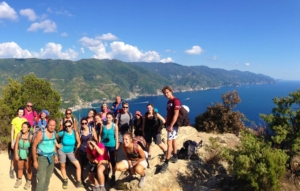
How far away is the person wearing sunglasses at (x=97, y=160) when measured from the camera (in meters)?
4.90

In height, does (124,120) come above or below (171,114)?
below

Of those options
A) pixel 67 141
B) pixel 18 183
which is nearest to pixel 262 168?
pixel 67 141

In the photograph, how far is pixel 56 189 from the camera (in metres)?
5.70

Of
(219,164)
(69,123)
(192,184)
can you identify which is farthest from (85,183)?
(219,164)

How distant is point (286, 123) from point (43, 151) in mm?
5657

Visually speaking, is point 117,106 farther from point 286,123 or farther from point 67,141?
point 286,123

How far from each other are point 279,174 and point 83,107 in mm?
138031

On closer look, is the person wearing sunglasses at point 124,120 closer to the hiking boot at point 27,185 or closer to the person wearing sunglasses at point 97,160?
the person wearing sunglasses at point 97,160

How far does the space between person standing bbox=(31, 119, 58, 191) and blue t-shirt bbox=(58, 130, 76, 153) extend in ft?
1.20

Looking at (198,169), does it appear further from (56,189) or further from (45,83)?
(45,83)

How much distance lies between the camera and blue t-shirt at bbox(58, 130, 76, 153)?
530 centimetres

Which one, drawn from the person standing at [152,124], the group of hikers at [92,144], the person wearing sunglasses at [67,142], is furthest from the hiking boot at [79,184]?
the person standing at [152,124]

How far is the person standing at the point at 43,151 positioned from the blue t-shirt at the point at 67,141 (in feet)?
1.20

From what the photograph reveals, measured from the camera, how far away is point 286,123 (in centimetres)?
498
